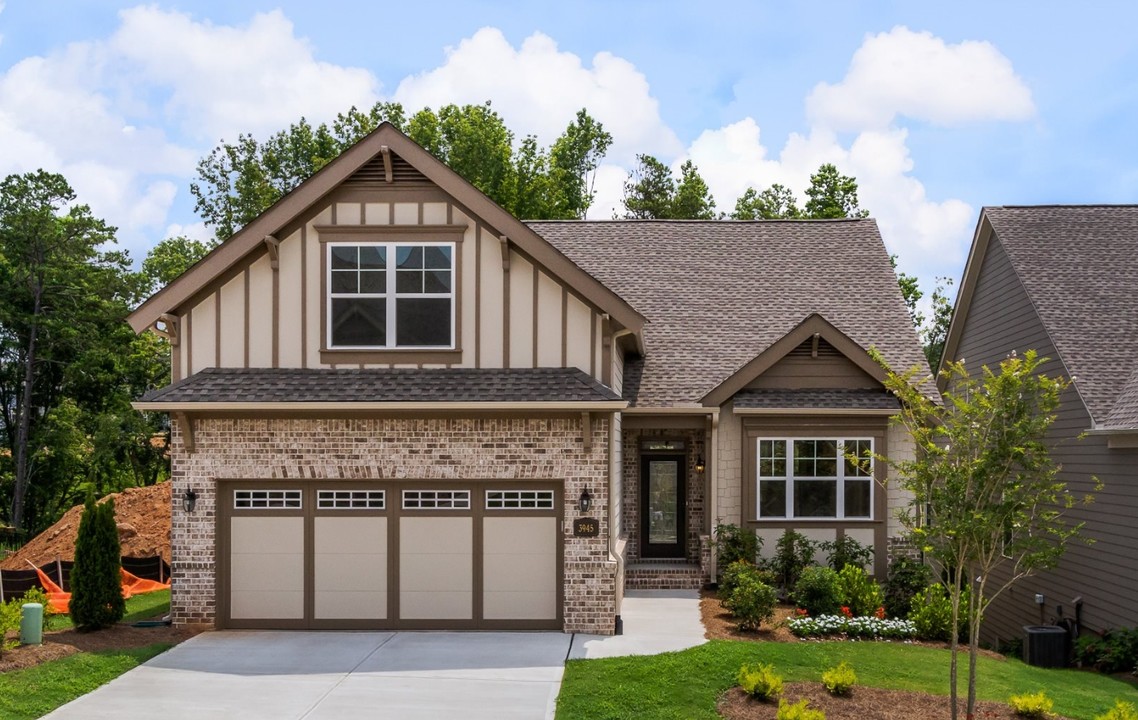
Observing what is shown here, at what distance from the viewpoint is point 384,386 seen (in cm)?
1417

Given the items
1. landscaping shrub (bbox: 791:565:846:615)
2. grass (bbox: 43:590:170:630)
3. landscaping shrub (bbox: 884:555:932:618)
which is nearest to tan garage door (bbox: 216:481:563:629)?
grass (bbox: 43:590:170:630)

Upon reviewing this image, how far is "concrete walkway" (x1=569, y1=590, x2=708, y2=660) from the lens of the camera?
1309 centimetres

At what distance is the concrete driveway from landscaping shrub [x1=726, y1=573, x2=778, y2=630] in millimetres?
2352

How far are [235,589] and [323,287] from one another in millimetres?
4356

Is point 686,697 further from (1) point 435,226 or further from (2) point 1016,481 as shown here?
(1) point 435,226

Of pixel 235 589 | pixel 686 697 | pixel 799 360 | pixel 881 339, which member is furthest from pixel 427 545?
pixel 881 339

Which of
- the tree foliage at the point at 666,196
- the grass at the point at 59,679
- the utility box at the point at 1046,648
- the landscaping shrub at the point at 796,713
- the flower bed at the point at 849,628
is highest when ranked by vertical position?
the tree foliage at the point at 666,196

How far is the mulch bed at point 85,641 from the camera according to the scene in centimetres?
1212

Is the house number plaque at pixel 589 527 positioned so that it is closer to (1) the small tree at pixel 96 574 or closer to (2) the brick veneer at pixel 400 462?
(2) the brick veneer at pixel 400 462

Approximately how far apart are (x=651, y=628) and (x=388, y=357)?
524 cm

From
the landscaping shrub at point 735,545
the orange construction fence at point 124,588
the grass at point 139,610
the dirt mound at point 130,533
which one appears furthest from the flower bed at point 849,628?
the dirt mound at point 130,533

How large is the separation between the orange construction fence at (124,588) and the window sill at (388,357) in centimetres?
621

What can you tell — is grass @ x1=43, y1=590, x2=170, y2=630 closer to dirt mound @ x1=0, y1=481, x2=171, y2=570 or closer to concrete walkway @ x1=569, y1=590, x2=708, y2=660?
dirt mound @ x1=0, y1=481, x2=171, y2=570

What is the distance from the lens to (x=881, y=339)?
2006 centimetres
